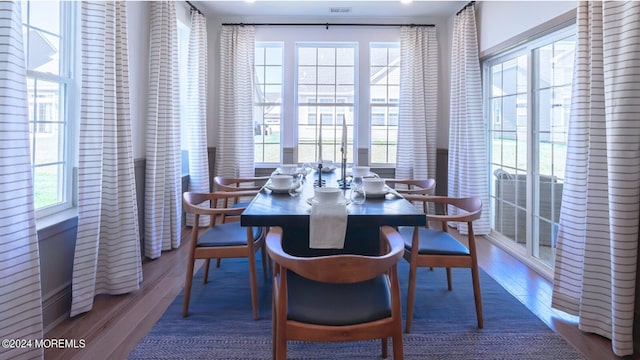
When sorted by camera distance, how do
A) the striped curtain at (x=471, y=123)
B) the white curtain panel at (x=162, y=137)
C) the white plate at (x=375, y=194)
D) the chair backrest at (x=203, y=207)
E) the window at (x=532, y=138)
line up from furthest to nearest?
the striped curtain at (x=471, y=123)
the white curtain panel at (x=162, y=137)
the window at (x=532, y=138)
the chair backrest at (x=203, y=207)
the white plate at (x=375, y=194)

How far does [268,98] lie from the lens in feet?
16.2

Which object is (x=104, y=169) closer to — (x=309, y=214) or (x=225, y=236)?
(x=225, y=236)

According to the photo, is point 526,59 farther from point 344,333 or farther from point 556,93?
point 344,333

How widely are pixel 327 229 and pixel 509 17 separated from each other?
3.22 metres

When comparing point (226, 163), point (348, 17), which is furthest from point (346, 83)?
point (226, 163)

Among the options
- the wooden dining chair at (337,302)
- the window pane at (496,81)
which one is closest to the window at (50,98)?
the wooden dining chair at (337,302)

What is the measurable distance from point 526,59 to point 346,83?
92.6 inches

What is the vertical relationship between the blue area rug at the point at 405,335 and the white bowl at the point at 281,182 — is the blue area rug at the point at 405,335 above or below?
below

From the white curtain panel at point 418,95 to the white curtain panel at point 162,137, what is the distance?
2.89 m

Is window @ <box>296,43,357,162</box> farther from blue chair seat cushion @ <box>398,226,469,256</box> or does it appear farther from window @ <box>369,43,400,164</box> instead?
blue chair seat cushion @ <box>398,226,469,256</box>

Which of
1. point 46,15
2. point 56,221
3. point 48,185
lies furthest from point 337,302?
point 46,15

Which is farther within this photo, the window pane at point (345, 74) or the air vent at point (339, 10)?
the window pane at point (345, 74)

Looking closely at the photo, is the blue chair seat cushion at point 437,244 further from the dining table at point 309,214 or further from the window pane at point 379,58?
the window pane at point 379,58

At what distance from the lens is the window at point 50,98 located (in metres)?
2.11
